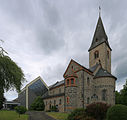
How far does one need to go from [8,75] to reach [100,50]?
31.7 m

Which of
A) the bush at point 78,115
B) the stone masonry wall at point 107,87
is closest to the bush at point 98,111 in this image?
the bush at point 78,115

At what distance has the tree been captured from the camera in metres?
14.2

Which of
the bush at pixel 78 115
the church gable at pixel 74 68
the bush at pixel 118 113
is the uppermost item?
the church gable at pixel 74 68

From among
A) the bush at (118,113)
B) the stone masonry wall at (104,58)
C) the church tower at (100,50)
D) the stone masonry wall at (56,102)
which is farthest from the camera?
the church tower at (100,50)

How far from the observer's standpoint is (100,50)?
40.4m

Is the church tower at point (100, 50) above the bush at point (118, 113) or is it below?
above

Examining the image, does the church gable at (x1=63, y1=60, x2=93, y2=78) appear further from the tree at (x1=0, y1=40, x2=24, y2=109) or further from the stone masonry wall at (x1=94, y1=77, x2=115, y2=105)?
the tree at (x1=0, y1=40, x2=24, y2=109)

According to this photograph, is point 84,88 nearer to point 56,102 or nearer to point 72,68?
point 72,68

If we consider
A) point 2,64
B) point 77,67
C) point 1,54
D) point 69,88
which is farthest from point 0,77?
point 77,67

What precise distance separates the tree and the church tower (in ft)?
96.3

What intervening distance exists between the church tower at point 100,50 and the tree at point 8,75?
2936 centimetres

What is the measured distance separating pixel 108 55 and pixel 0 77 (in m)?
34.9

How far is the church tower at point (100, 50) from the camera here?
129 feet

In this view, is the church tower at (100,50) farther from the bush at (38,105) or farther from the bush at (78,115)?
the bush at (78,115)
